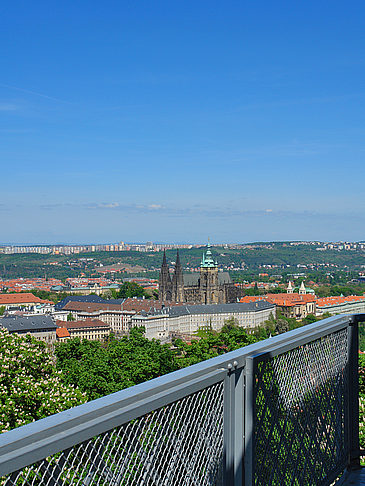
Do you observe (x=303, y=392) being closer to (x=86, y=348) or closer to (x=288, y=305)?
(x=86, y=348)

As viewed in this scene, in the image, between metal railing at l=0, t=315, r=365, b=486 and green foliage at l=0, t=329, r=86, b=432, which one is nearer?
metal railing at l=0, t=315, r=365, b=486

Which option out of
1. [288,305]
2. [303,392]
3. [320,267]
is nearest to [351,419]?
[303,392]

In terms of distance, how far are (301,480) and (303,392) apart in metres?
0.38

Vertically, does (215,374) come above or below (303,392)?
above

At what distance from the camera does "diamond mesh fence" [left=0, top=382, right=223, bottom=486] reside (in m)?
1.27

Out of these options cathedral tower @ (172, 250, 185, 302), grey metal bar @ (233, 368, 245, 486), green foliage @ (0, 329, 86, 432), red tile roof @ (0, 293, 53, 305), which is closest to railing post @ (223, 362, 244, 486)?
grey metal bar @ (233, 368, 245, 486)

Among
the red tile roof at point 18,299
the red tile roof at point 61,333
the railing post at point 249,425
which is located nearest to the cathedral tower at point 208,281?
the red tile roof at point 18,299

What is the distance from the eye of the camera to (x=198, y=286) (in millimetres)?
92375

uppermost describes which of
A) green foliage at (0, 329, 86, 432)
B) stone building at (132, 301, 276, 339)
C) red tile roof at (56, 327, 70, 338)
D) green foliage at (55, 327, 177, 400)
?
green foliage at (0, 329, 86, 432)

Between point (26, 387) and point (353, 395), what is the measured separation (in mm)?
6761

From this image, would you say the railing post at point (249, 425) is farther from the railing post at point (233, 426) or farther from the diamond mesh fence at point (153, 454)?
the diamond mesh fence at point (153, 454)

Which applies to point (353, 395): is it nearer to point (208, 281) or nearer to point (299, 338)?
point (299, 338)

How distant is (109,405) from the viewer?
136 centimetres

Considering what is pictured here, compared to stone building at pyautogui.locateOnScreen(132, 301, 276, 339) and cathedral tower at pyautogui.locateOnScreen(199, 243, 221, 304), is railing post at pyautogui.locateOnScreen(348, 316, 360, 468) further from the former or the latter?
cathedral tower at pyautogui.locateOnScreen(199, 243, 221, 304)
